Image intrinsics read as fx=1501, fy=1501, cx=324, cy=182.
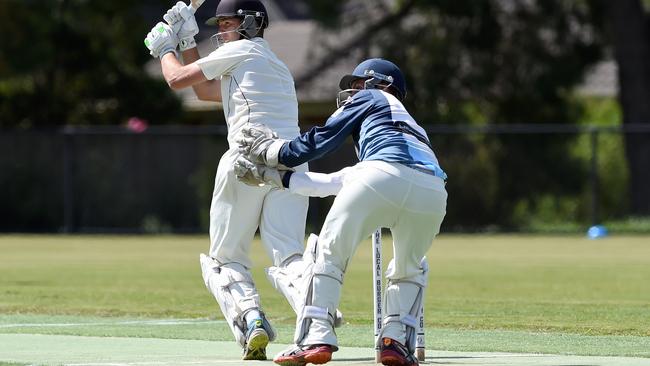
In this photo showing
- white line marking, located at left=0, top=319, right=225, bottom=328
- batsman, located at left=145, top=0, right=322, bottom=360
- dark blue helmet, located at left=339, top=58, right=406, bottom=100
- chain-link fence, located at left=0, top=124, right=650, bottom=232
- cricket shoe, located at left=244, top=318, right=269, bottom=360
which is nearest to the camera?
dark blue helmet, located at left=339, top=58, right=406, bottom=100

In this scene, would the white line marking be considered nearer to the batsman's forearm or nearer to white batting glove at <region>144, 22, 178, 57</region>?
the batsman's forearm

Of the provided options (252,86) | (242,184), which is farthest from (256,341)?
(252,86)

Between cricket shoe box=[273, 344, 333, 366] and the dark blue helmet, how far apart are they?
1531 mm

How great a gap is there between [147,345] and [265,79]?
6.28 ft

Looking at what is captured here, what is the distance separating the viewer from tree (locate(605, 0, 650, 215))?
97.3ft

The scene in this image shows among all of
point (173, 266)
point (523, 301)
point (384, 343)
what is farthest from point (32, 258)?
point (384, 343)

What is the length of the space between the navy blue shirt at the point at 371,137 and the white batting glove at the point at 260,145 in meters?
0.06

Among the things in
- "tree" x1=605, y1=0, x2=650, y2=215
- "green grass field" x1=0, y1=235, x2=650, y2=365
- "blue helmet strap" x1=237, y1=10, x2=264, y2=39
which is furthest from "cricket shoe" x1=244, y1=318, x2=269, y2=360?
"tree" x1=605, y1=0, x2=650, y2=215

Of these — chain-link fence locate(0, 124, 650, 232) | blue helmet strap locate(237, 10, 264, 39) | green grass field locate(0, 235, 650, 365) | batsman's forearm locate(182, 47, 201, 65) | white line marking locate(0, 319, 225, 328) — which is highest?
chain-link fence locate(0, 124, 650, 232)

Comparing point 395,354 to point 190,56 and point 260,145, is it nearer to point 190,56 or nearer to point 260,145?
point 260,145

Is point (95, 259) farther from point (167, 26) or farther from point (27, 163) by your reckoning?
point (167, 26)

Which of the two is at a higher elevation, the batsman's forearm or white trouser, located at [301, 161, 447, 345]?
the batsman's forearm

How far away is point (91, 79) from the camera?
32.0 meters

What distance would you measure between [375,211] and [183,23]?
2206mm
